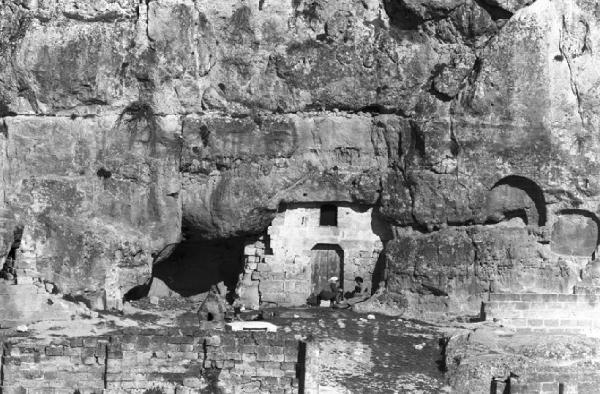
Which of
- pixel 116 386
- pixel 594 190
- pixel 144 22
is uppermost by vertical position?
pixel 144 22

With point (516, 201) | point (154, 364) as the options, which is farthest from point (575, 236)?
point (154, 364)

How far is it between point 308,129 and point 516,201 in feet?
19.1

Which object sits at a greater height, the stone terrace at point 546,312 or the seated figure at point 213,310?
the stone terrace at point 546,312

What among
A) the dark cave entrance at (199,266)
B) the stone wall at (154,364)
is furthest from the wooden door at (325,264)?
A: the stone wall at (154,364)

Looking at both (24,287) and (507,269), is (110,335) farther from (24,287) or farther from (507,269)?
(507,269)

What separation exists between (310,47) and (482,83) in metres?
4.66

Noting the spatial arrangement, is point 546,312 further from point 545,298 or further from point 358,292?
point 358,292

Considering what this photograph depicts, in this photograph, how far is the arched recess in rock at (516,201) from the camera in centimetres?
6156

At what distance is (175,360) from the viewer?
183 ft

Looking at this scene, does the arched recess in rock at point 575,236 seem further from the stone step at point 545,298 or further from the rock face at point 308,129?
the stone step at point 545,298

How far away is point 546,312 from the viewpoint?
57.8 meters

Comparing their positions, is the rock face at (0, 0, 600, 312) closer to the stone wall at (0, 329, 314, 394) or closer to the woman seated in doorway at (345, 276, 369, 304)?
the woman seated in doorway at (345, 276, 369, 304)

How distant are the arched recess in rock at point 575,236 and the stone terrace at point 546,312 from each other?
3.64 metres

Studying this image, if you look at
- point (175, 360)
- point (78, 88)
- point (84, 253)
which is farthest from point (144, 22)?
point (175, 360)
